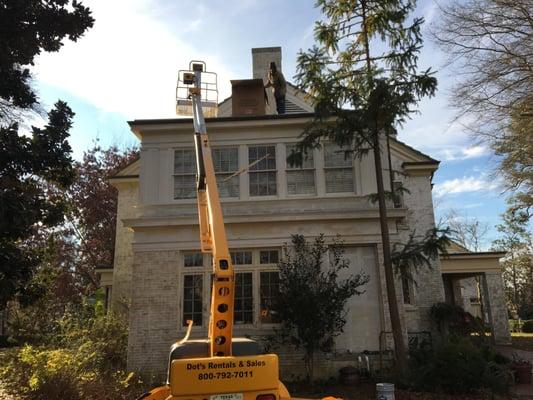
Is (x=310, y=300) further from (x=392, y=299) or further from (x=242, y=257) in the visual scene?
(x=242, y=257)

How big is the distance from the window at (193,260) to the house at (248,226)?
1.2 inches

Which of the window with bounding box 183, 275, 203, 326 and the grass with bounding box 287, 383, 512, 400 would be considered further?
the window with bounding box 183, 275, 203, 326

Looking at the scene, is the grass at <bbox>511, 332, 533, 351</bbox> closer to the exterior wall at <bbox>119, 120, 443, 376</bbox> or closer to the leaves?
the exterior wall at <bbox>119, 120, 443, 376</bbox>

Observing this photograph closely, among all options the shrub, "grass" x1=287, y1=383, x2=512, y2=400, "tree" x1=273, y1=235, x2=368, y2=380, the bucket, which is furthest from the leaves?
the shrub

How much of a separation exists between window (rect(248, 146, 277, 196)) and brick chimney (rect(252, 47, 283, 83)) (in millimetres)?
6458

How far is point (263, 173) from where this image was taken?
48.8ft

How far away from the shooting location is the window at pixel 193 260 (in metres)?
14.2

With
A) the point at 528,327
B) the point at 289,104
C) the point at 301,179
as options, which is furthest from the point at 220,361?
the point at 528,327

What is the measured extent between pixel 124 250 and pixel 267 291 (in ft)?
31.7

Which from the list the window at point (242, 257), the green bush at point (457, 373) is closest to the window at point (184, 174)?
the window at point (242, 257)

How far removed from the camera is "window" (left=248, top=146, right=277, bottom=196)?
14.7m

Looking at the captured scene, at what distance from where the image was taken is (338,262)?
1367 centimetres

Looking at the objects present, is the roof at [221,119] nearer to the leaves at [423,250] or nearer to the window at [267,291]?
the window at [267,291]

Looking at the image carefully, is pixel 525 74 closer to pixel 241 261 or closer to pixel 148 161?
pixel 241 261
